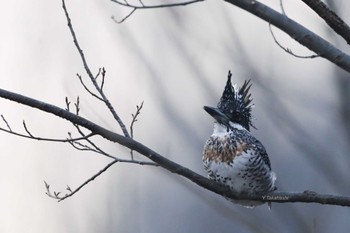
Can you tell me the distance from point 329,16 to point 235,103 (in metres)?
1.86

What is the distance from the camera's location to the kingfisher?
485 cm

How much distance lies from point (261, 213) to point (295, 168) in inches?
160

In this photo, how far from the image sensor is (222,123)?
17.1ft

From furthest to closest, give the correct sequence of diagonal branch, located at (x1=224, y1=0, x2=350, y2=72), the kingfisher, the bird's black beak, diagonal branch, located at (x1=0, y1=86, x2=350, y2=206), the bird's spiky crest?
the bird's spiky crest < the bird's black beak < the kingfisher < diagonal branch, located at (x1=0, y1=86, x2=350, y2=206) < diagonal branch, located at (x1=224, y1=0, x2=350, y2=72)

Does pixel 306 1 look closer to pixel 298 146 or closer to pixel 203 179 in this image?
pixel 203 179

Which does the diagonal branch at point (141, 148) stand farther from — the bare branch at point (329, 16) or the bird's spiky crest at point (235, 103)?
the bird's spiky crest at point (235, 103)

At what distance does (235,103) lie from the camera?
5305 millimetres

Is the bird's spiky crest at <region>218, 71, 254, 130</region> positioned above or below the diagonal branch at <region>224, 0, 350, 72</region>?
above

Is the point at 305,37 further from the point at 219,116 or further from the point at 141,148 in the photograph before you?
the point at 219,116

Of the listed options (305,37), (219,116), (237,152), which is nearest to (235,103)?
(219,116)

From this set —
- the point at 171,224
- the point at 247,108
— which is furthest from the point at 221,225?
the point at 247,108

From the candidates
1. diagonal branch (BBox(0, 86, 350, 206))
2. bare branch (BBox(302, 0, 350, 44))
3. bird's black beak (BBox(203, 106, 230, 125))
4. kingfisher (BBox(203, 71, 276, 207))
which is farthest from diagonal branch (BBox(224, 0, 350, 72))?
bird's black beak (BBox(203, 106, 230, 125))

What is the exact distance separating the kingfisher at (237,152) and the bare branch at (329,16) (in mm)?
1464

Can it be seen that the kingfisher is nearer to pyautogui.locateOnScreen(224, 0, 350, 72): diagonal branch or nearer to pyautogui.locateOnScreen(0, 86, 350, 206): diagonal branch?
pyautogui.locateOnScreen(0, 86, 350, 206): diagonal branch
